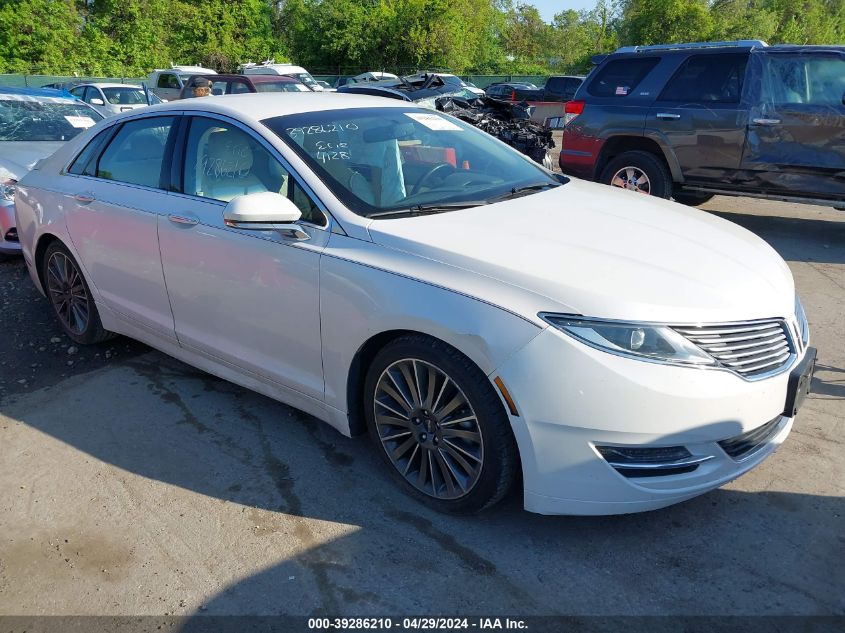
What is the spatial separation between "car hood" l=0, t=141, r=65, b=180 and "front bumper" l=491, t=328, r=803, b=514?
243 inches

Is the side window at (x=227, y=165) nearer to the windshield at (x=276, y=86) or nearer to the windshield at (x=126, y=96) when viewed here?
the windshield at (x=276, y=86)

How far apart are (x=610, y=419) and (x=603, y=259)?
692mm

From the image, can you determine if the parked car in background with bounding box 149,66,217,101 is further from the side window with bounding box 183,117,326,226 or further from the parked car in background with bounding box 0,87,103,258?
the side window with bounding box 183,117,326,226

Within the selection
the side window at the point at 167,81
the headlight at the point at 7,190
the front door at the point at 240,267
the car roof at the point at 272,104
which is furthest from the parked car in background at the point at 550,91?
the front door at the point at 240,267

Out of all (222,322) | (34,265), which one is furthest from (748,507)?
(34,265)

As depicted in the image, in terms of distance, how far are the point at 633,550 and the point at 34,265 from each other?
452 centimetres

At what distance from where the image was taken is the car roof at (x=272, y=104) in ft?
12.0

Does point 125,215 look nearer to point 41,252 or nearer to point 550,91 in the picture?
point 41,252

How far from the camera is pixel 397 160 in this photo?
363 cm

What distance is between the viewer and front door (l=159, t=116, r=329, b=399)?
10.6ft

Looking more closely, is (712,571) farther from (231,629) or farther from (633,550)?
(231,629)

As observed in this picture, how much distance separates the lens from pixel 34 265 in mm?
5102

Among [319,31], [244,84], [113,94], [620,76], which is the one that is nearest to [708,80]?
[620,76]

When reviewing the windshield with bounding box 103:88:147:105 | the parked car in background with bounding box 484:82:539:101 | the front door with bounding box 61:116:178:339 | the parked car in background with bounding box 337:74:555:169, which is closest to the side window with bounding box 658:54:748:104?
the parked car in background with bounding box 337:74:555:169
